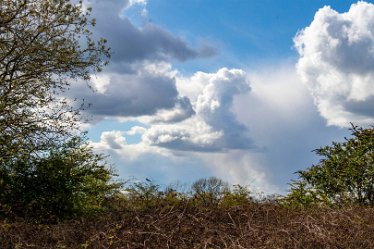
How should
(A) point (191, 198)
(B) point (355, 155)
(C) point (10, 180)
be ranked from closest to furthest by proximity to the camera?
1. (A) point (191, 198)
2. (C) point (10, 180)
3. (B) point (355, 155)

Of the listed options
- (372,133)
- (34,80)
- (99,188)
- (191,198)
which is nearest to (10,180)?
(99,188)

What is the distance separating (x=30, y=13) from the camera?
15.7 m

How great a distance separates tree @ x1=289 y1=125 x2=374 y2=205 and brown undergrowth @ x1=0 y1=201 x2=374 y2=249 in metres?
3.50

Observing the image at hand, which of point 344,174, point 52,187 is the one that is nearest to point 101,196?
point 52,187

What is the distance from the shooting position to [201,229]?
32.2ft

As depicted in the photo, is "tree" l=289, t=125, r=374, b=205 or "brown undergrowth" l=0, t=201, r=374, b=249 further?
"tree" l=289, t=125, r=374, b=205

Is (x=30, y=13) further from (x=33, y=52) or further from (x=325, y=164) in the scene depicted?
(x=325, y=164)

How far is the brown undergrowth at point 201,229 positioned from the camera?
338 inches

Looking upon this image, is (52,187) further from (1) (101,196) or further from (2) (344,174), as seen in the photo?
(2) (344,174)

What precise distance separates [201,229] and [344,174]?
654 cm

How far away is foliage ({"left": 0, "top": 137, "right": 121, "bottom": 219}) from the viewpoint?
43.0ft

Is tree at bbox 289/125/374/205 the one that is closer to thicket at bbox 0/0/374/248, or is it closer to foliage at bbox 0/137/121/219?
thicket at bbox 0/0/374/248

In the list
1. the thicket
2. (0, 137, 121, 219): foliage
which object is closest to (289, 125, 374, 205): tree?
the thicket

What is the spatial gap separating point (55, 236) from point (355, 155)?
351 inches
